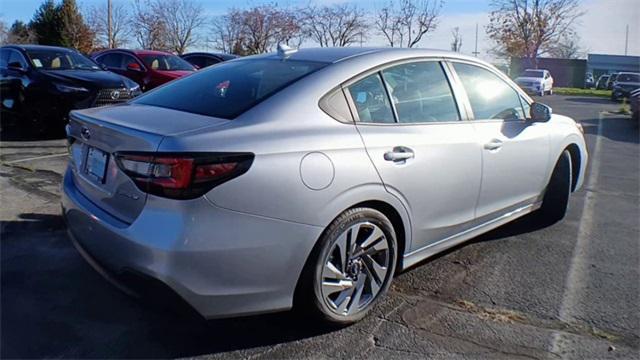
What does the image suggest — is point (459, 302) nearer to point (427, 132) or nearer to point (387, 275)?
point (387, 275)

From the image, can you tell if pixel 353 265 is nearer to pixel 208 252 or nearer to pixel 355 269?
pixel 355 269

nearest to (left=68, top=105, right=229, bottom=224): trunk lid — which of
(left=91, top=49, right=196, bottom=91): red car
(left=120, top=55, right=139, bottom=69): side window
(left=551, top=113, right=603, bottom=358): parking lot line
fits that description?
(left=551, top=113, right=603, bottom=358): parking lot line

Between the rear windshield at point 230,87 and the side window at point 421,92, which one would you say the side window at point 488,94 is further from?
the rear windshield at point 230,87

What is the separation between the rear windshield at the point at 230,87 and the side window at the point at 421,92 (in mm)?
520

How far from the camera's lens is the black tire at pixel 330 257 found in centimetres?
274

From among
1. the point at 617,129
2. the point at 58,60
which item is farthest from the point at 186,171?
the point at 617,129

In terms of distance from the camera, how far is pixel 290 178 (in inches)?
100

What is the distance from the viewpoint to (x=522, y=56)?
4869cm

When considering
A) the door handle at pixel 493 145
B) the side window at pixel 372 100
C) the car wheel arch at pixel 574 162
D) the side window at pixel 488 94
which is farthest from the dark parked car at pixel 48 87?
the car wheel arch at pixel 574 162

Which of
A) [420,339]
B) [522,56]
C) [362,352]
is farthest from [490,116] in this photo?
[522,56]

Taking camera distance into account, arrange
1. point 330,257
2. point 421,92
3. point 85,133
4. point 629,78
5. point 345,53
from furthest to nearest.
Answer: point 629,78 → point 421,92 → point 345,53 → point 85,133 → point 330,257

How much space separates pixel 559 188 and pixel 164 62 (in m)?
10.0

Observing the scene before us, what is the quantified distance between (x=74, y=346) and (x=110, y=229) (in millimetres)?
663

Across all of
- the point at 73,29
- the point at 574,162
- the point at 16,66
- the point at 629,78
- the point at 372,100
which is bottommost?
the point at 574,162
